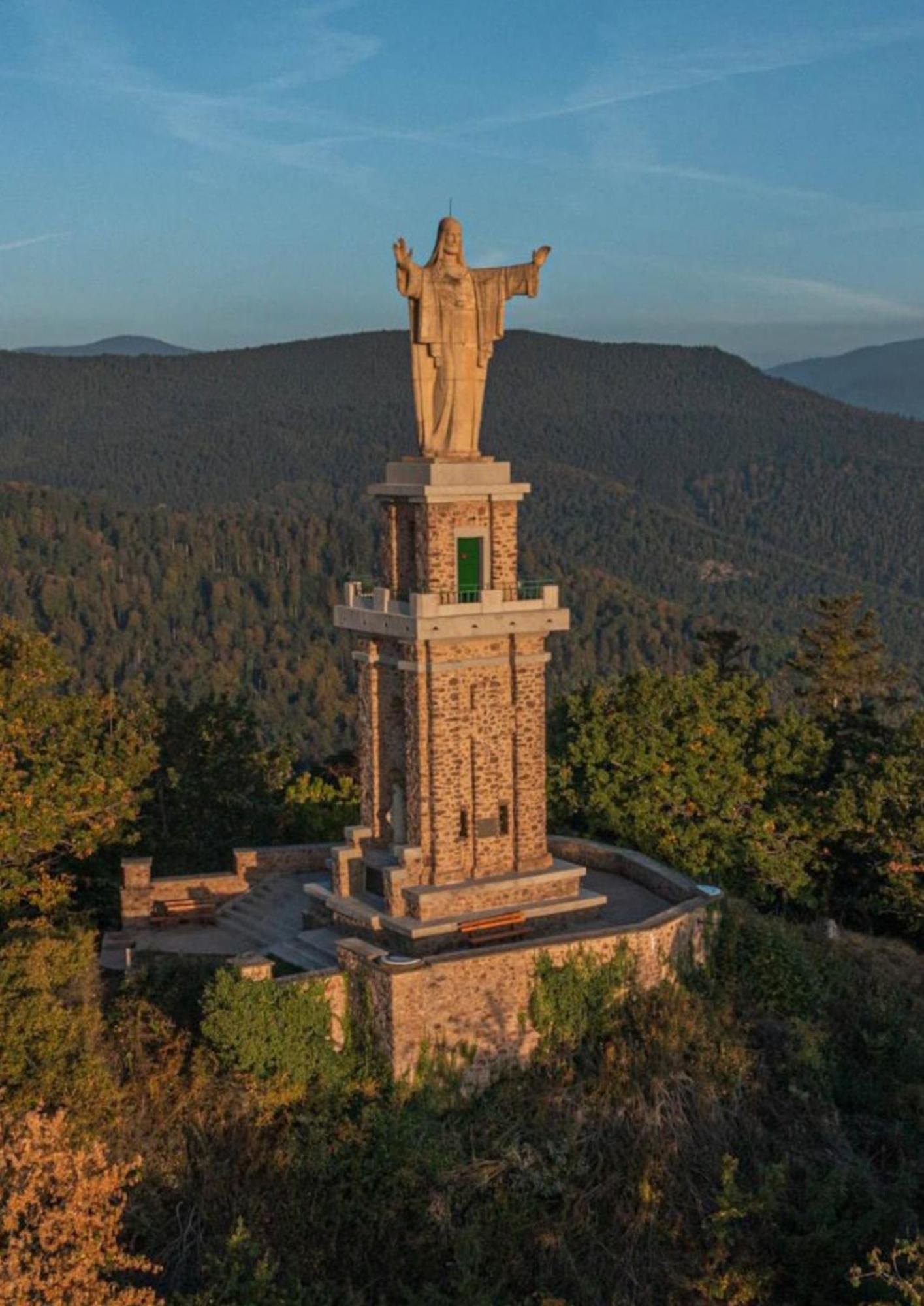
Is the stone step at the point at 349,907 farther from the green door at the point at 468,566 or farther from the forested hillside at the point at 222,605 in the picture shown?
the forested hillside at the point at 222,605

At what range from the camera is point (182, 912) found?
28188 millimetres

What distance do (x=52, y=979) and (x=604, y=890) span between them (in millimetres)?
10370

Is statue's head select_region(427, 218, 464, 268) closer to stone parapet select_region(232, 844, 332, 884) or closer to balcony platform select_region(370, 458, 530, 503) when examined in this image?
balcony platform select_region(370, 458, 530, 503)

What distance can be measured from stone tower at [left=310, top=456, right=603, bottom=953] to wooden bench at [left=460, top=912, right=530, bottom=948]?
0.04 meters

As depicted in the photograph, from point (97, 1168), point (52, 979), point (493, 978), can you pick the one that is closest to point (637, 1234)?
point (493, 978)

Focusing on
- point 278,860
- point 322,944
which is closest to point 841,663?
point 278,860

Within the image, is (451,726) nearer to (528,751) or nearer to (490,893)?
(528,751)

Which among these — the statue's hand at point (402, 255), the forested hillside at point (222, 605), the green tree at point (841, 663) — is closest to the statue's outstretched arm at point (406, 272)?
the statue's hand at point (402, 255)

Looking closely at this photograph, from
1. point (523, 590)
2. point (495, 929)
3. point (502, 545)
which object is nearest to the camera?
point (495, 929)

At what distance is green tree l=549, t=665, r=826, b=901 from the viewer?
3158 centimetres

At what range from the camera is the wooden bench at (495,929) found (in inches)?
952

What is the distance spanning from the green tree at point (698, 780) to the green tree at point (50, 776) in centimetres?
925

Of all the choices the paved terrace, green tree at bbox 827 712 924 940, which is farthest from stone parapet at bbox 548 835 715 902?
green tree at bbox 827 712 924 940

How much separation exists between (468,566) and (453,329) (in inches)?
155
